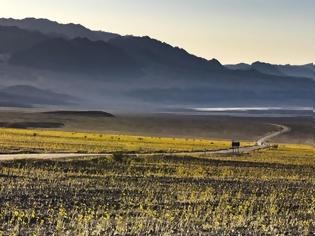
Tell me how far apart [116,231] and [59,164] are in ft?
76.7

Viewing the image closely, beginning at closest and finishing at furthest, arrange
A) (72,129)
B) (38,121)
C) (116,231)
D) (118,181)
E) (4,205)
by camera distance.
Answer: (116,231) → (4,205) → (118,181) → (72,129) → (38,121)

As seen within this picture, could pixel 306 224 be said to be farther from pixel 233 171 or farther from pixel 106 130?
pixel 106 130

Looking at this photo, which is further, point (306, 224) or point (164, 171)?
point (164, 171)

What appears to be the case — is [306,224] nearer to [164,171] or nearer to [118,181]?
[118,181]

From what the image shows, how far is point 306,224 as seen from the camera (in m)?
23.5

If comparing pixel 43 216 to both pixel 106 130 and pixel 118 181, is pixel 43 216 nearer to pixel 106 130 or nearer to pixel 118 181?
pixel 118 181

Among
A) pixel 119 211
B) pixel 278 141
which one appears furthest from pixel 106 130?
pixel 119 211

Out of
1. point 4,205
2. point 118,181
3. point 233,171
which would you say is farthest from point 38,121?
point 4,205

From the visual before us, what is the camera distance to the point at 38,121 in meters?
131

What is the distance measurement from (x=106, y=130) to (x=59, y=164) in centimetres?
7786

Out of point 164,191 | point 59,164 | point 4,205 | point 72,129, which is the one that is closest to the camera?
point 4,205

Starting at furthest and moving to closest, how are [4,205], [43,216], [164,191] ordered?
[164,191], [4,205], [43,216]

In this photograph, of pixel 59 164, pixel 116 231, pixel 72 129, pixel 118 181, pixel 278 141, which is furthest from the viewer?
pixel 72 129

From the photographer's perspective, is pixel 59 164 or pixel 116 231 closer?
pixel 116 231
